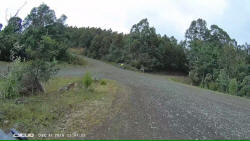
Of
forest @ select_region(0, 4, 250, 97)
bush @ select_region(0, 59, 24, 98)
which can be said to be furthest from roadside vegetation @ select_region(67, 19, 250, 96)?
bush @ select_region(0, 59, 24, 98)

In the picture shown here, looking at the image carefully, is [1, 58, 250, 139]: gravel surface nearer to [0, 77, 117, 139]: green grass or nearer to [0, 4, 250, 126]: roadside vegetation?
[0, 77, 117, 139]: green grass

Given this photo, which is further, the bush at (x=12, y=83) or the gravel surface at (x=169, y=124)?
the bush at (x=12, y=83)

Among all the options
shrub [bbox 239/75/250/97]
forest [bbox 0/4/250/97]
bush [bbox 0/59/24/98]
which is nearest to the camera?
bush [bbox 0/59/24/98]

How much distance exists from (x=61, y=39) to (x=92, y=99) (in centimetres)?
1848

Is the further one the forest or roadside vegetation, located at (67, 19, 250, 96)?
roadside vegetation, located at (67, 19, 250, 96)

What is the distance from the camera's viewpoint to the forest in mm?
10273

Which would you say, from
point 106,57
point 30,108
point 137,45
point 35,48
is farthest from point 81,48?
point 30,108

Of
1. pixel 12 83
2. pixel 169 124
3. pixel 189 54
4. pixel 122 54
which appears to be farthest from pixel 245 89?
pixel 122 54

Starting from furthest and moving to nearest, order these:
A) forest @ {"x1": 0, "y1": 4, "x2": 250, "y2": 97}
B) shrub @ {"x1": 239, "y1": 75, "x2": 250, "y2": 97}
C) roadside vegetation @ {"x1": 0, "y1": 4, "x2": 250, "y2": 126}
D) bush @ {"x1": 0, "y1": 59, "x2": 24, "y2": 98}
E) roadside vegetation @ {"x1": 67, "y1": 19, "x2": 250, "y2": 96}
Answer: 1. roadside vegetation @ {"x1": 67, "y1": 19, "x2": 250, "y2": 96}
2. shrub @ {"x1": 239, "y1": 75, "x2": 250, "y2": 97}
3. forest @ {"x1": 0, "y1": 4, "x2": 250, "y2": 97}
4. roadside vegetation @ {"x1": 0, "y1": 4, "x2": 250, "y2": 126}
5. bush @ {"x1": 0, "y1": 59, "x2": 24, "y2": 98}

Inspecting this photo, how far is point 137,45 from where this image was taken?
22.0 meters

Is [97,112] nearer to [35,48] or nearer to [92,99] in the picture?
[92,99]

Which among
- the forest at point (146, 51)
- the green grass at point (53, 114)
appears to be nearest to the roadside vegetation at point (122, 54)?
the forest at point (146, 51)

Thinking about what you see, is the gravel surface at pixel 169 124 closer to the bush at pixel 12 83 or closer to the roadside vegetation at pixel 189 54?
the bush at pixel 12 83

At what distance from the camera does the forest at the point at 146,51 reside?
10.3m
